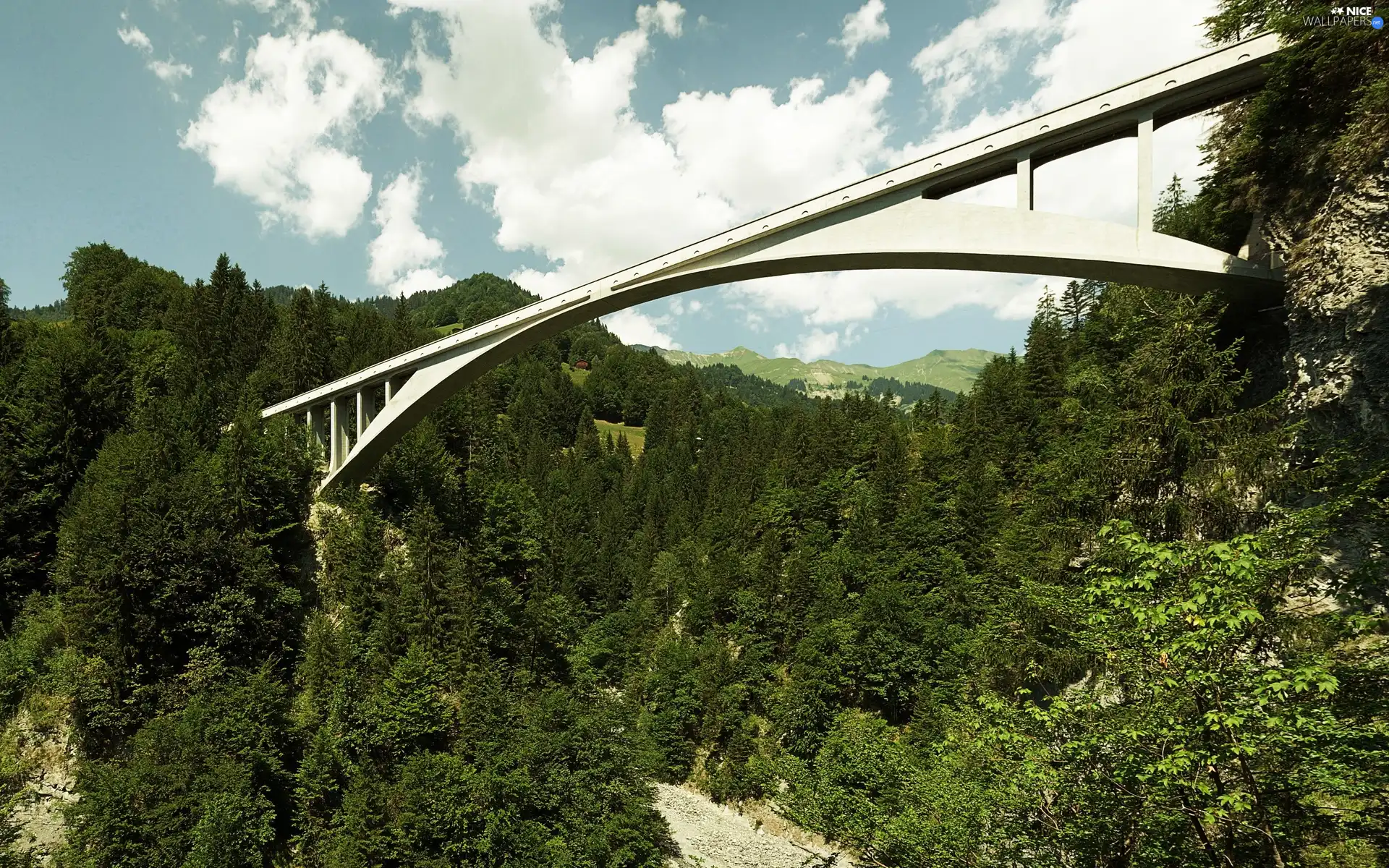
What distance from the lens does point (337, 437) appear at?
21.3 meters

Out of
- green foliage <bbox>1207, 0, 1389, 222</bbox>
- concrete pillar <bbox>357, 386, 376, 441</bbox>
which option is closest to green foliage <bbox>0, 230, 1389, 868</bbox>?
green foliage <bbox>1207, 0, 1389, 222</bbox>

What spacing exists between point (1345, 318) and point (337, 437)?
83.2ft

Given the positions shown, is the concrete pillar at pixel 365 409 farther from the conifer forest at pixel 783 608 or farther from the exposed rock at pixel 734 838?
the exposed rock at pixel 734 838

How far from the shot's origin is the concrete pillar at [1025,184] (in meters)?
9.33

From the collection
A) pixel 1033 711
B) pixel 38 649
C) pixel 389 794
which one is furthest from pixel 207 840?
pixel 1033 711

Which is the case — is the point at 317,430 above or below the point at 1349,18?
below

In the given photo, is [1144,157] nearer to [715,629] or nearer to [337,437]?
[337,437]

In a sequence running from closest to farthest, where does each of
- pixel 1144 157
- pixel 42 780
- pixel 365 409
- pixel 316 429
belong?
1. pixel 1144 157
2. pixel 42 780
3. pixel 365 409
4. pixel 316 429

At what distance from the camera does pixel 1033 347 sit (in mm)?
35625

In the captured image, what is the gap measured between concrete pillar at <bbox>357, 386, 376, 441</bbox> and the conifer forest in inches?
108

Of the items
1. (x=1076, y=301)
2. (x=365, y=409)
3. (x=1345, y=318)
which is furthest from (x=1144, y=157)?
(x=1076, y=301)

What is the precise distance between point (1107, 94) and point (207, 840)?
24.1 m

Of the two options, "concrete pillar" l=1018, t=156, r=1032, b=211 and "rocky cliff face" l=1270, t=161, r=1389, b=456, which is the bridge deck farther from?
"rocky cliff face" l=1270, t=161, r=1389, b=456

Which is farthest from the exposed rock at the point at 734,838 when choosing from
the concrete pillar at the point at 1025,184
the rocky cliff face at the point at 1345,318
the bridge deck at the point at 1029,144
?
the concrete pillar at the point at 1025,184
